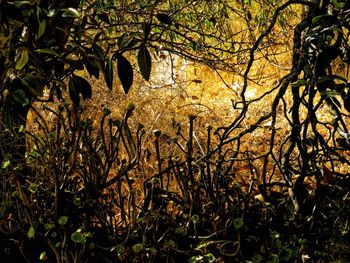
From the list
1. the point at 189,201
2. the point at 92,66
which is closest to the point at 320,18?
the point at 92,66

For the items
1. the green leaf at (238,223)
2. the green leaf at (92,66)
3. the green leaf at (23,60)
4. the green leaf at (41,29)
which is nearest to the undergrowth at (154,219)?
the green leaf at (238,223)

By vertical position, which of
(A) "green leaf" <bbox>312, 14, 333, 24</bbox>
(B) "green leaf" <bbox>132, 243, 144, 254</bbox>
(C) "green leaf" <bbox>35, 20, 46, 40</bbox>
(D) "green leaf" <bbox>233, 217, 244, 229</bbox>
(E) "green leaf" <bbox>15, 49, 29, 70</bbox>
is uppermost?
(A) "green leaf" <bbox>312, 14, 333, 24</bbox>

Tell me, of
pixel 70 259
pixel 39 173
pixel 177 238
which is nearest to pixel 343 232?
pixel 177 238

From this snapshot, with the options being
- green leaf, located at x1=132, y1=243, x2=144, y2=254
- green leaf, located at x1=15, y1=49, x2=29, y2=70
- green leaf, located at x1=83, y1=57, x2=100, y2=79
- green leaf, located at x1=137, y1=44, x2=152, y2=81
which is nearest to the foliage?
green leaf, located at x1=132, y1=243, x2=144, y2=254

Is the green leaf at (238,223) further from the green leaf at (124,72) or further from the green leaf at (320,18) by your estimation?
the green leaf at (124,72)

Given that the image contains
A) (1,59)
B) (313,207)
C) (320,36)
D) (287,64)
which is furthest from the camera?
(287,64)

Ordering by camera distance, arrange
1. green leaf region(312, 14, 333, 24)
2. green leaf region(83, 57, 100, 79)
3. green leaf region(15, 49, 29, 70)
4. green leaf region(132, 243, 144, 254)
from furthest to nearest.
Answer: green leaf region(132, 243, 144, 254), green leaf region(312, 14, 333, 24), green leaf region(83, 57, 100, 79), green leaf region(15, 49, 29, 70)

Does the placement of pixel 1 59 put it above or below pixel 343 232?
above

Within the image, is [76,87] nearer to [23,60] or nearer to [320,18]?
[23,60]

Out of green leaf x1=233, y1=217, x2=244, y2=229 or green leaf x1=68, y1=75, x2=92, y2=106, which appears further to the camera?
green leaf x1=233, y1=217, x2=244, y2=229

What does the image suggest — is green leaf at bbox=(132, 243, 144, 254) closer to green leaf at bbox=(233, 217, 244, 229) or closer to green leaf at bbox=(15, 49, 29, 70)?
green leaf at bbox=(233, 217, 244, 229)

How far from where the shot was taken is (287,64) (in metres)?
4.52

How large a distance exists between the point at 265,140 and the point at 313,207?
1549 millimetres

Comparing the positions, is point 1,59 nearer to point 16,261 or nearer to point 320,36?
point 16,261
